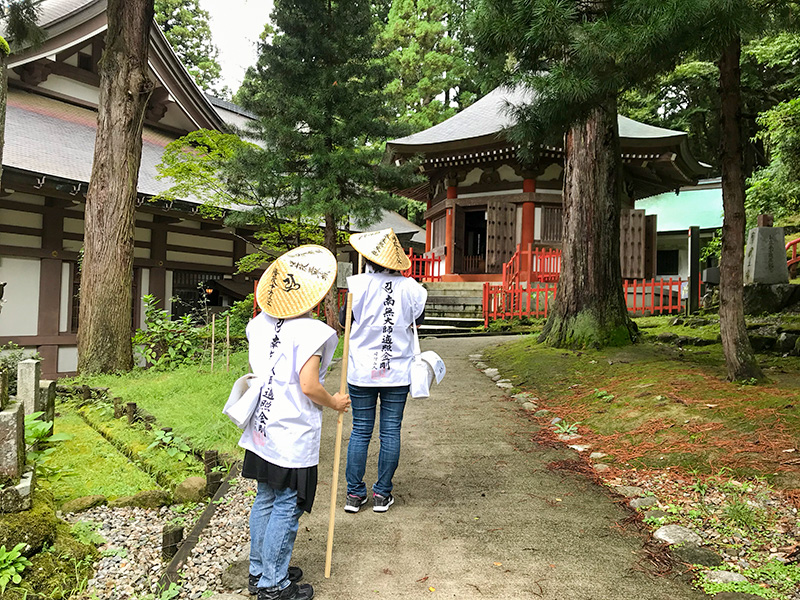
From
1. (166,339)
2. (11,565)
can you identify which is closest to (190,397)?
(166,339)

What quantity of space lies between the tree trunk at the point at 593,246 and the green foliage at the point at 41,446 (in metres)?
6.56

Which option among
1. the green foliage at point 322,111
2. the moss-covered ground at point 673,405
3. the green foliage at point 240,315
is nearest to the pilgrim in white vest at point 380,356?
the moss-covered ground at point 673,405

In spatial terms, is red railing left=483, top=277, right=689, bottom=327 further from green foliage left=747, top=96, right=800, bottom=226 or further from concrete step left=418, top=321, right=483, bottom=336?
green foliage left=747, top=96, right=800, bottom=226

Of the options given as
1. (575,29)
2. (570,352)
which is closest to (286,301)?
(575,29)

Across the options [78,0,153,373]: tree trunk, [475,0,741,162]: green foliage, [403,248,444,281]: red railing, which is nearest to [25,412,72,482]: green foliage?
[78,0,153,373]: tree trunk

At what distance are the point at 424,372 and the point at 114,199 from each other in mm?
6631

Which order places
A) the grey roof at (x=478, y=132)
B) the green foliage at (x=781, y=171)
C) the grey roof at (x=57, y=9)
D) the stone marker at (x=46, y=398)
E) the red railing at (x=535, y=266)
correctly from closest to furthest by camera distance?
1. the stone marker at (x=46, y=398)
2. the grey roof at (x=57, y=9)
3. the green foliage at (x=781, y=171)
4. the red railing at (x=535, y=266)
5. the grey roof at (x=478, y=132)

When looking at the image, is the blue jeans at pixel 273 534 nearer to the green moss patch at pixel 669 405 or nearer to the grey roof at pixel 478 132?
the green moss patch at pixel 669 405

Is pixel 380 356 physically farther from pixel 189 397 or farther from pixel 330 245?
pixel 330 245

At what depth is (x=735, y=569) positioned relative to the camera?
8.84ft

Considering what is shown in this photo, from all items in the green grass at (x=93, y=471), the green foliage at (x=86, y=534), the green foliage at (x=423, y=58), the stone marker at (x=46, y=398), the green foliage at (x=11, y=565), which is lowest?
the green foliage at (x=86, y=534)

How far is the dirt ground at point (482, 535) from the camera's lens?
257 cm

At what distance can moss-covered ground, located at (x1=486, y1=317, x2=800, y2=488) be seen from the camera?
4016 millimetres

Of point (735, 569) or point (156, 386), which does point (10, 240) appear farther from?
point (735, 569)
